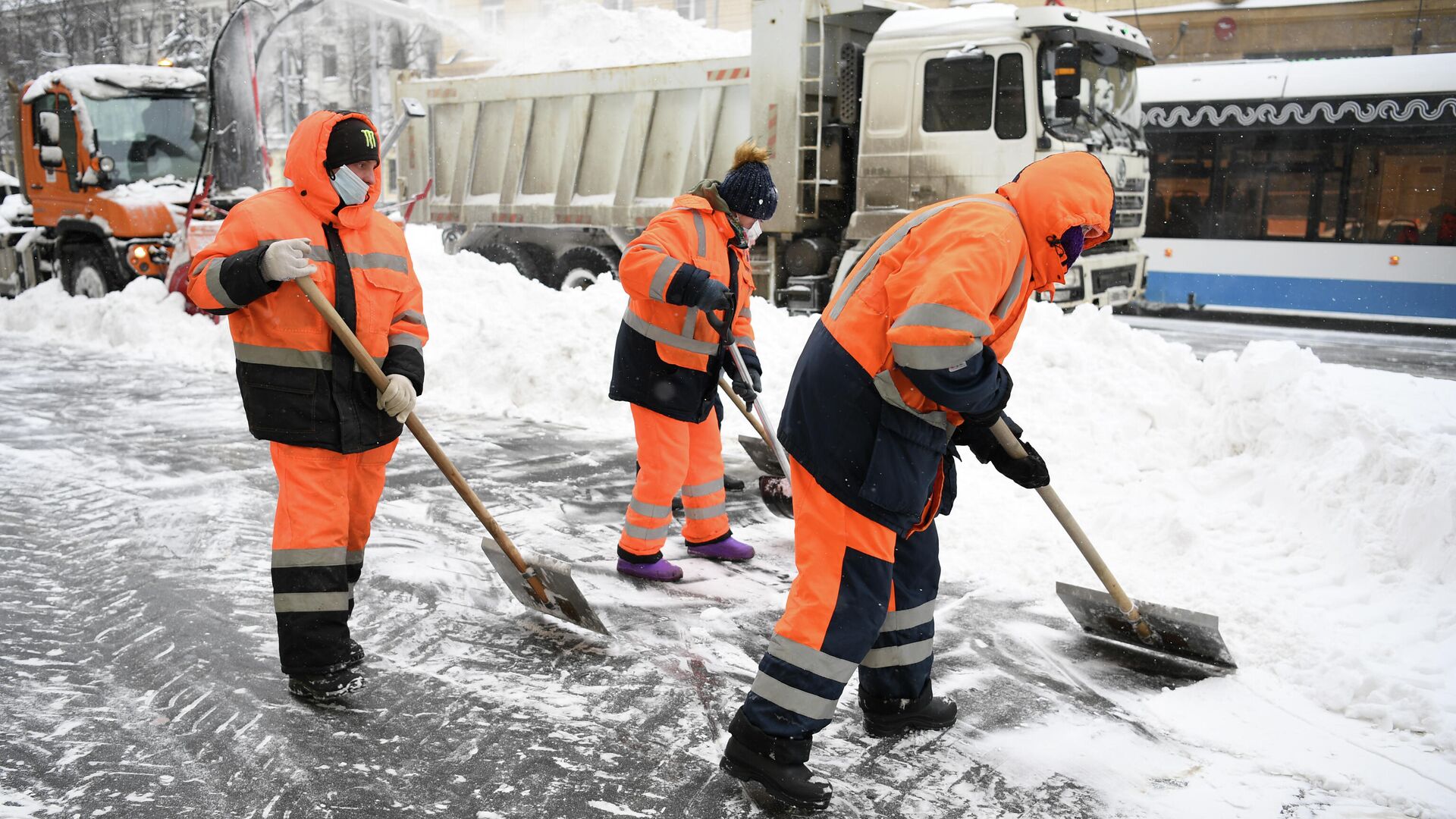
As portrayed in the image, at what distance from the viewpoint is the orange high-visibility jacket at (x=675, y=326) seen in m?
4.35

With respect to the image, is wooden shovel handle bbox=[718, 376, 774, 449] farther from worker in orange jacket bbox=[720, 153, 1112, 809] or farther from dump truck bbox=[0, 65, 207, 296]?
dump truck bbox=[0, 65, 207, 296]

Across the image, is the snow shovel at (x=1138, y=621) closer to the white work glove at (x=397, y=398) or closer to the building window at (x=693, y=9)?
the white work glove at (x=397, y=398)

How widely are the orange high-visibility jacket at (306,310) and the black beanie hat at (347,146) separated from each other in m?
0.02

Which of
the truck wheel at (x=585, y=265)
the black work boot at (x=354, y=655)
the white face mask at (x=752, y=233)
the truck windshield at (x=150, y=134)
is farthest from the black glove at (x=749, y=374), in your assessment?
the truck windshield at (x=150, y=134)

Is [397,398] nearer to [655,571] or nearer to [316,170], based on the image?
[316,170]

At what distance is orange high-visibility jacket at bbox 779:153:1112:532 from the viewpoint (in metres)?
2.65

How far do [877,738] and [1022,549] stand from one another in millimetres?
1923

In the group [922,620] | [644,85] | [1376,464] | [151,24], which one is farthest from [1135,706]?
[151,24]

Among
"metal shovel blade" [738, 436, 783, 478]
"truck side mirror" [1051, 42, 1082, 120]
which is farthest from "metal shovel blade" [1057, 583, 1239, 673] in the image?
"truck side mirror" [1051, 42, 1082, 120]

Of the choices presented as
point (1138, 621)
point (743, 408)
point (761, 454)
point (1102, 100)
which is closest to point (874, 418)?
point (1138, 621)

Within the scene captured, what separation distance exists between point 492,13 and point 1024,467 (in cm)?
2081

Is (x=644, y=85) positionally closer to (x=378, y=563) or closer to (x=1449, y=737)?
(x=378, y=563)

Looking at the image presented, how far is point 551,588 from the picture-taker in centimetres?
396

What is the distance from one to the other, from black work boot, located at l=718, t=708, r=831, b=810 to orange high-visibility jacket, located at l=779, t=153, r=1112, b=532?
0.64m
